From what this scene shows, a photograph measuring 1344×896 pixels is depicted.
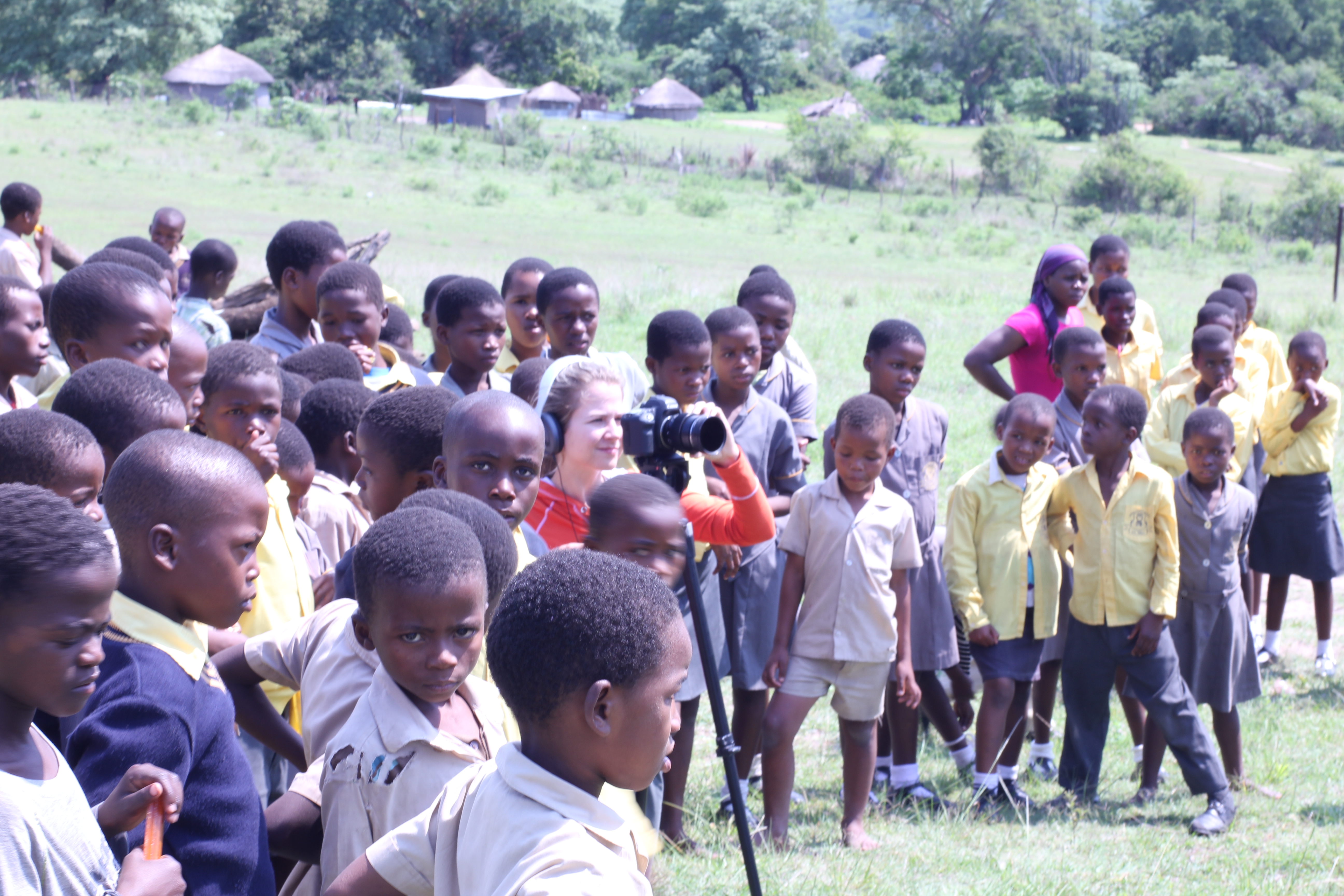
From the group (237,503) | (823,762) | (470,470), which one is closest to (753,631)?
(823,762)

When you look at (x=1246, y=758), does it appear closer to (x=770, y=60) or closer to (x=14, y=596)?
(x=14, y=596)

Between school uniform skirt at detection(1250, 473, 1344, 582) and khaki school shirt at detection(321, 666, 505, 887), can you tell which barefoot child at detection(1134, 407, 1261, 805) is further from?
khaki school shirt at detection(321, 666, 505, 887)

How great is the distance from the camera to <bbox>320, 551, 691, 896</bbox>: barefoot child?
154 centimetres

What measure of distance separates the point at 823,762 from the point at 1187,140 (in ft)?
185

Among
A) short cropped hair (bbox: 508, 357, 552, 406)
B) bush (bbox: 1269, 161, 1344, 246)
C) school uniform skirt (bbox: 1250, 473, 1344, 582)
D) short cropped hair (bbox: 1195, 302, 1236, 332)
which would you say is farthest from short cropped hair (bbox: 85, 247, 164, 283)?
bush (bbox: 1269, 161, 1344, 246)

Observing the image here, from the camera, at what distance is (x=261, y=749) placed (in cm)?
282

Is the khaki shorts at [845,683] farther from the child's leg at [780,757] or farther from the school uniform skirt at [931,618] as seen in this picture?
the school uniform skirt at [931,618]

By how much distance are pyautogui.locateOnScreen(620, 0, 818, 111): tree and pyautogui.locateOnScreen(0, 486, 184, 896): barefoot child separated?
75.7 m

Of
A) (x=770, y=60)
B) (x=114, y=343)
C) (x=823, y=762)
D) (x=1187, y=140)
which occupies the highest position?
(x=770, y=60)

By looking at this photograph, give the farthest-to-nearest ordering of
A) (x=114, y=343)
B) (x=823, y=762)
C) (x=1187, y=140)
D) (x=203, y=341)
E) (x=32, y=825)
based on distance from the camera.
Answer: (x=1187, y=140), (x=823, y=762), (x=203, y=341), (x=114, y=343), (x=32, y=825)

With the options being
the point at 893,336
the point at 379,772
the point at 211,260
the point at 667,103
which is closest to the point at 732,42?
the point at 667,103

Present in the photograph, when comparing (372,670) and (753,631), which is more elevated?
(372,670)

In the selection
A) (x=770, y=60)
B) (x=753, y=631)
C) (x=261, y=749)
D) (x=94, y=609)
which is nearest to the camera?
(x=94, y=609)

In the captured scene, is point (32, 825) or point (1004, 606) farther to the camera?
point (1004, 606)
